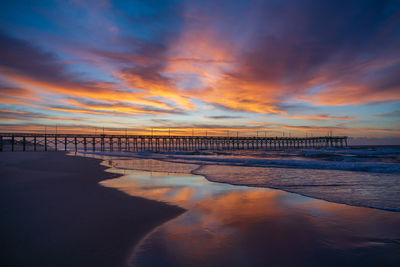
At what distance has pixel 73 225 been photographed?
3.89 meters

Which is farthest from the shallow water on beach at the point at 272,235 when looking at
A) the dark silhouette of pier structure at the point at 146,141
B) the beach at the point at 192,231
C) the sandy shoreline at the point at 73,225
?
the dark silhouette of pier structure at the point at 146,141

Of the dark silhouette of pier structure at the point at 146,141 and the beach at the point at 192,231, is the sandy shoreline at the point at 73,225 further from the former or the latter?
the dark silhouette of pier structure at the point at 146,141

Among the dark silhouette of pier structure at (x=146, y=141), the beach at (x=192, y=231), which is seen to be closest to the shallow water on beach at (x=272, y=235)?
the beach at (x=192, y=231)

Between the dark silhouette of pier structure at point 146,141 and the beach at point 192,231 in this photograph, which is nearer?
the beach at point 192,231

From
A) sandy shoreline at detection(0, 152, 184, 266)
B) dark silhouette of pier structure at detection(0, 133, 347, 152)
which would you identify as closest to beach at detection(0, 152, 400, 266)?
sandy shoreline at detection(0, 152, 184, 266)

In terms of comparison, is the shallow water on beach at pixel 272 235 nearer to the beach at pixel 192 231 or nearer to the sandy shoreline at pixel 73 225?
the beach at pixel 192 231

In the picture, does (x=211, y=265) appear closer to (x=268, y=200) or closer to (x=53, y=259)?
(x=53, y=259)

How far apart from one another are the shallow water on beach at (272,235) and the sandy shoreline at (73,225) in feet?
1.40

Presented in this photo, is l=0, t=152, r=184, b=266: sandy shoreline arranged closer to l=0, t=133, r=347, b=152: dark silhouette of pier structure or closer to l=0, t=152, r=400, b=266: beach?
l=0, t=152, r=400, b=266: beach

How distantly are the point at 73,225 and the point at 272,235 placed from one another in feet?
11.2

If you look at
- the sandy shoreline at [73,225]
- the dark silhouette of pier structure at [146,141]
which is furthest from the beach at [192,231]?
the dark silhouette of pier structure at [146,141]

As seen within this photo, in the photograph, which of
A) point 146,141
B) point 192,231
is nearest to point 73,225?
point 192,231

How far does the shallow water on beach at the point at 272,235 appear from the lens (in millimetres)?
2840

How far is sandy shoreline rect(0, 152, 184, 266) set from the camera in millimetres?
2812
